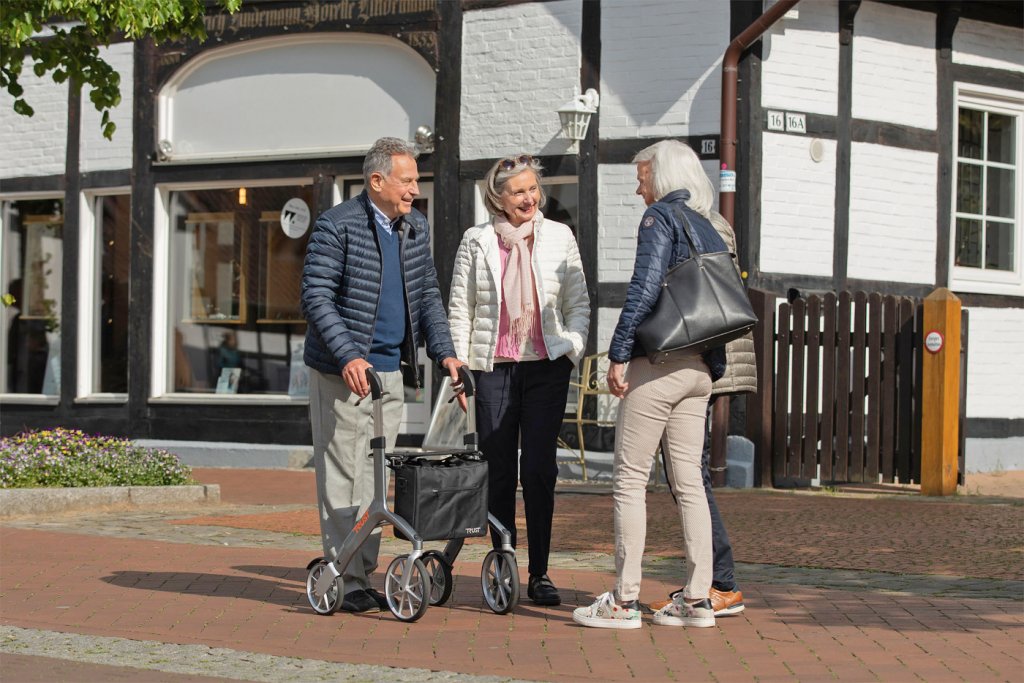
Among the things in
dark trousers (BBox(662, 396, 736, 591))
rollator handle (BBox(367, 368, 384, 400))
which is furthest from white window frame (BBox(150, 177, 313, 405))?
dark trousers (BBox(662, 396, 736, 591))

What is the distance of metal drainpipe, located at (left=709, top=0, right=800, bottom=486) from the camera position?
1171 cm

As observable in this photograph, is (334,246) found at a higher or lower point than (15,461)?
higher

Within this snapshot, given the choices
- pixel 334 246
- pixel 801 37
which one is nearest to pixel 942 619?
pixel 334 246

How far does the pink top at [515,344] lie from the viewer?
6438mm

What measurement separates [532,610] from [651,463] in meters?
0.92

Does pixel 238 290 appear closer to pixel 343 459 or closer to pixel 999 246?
pixel 999 246

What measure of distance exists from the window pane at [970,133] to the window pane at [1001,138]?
0.54 feet

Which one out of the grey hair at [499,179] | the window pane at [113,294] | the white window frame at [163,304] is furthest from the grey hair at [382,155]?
the window pane at [113,294]

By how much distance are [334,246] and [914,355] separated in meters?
6.27

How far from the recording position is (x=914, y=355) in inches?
444

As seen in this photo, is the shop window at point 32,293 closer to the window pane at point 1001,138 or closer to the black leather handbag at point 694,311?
the window pane at point 1001,138

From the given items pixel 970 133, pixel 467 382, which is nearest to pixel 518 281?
pixel 467 382

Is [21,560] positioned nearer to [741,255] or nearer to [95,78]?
[95,78]

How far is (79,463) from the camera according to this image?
10430 mm
